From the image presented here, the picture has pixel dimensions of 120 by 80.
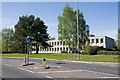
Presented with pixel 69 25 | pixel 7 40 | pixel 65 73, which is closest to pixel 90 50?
pixel 69 25

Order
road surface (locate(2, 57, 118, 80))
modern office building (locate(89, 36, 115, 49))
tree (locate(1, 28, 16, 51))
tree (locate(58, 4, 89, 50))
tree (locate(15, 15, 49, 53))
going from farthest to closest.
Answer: modern office building (locate(89, 36, 115, 49)) → tree (locate(1, 28, 16, 51)) → tree (locate(15, 15, 49, 53)) → tree (locate(58, 4, 89, 50)) → road surface (locate(2, 57, 118, 80))

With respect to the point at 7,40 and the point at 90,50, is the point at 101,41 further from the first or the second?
the point at 90,50

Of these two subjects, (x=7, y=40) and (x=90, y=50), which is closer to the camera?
(x=90, y=50)

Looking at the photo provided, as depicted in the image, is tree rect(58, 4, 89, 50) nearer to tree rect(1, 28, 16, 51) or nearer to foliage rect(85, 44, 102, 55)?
foliage rect(85, 44, 102, 55)

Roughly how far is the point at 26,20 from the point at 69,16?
55.9 ft

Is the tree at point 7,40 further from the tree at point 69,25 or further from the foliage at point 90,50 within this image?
the foliage at point 90,50

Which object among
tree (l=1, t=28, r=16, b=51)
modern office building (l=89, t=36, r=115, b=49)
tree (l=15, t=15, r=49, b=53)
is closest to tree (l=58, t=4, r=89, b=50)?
tree (l=15, t=15, r=49, b=53)

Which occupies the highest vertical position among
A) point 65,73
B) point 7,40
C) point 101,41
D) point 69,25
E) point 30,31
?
point 69,25

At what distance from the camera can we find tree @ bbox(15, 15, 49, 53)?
91812 millimetres

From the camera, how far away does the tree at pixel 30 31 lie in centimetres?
9181

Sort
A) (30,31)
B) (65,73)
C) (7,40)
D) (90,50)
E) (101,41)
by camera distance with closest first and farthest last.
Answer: (65,73), (90,50), (30,31), (7,40), (101,41)

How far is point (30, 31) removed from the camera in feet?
303

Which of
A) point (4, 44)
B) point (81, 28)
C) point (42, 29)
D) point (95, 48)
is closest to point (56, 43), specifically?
point (4, 44)

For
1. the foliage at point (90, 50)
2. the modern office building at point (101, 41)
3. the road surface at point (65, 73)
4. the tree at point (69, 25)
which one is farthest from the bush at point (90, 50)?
the modern office building at point (101, 41)
